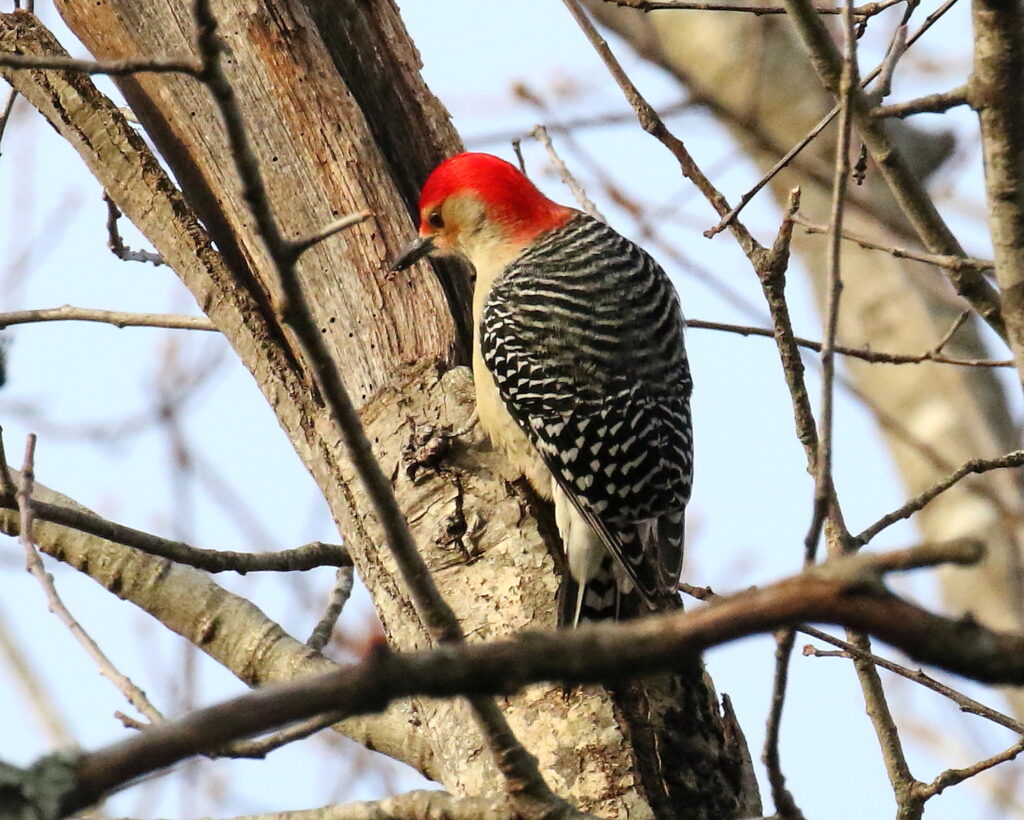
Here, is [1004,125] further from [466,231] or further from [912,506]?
[466,231]

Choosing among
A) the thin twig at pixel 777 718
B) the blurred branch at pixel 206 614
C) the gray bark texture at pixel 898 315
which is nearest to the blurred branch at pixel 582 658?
the thin twig at pixel 777 718

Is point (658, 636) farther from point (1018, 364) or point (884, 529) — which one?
point (884, 529)

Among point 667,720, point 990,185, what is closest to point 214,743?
point 990,185

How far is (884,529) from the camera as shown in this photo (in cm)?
295

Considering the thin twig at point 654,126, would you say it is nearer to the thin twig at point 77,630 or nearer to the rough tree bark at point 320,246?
the rough tree bark at point 320,246

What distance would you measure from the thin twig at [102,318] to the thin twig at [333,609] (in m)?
1.02

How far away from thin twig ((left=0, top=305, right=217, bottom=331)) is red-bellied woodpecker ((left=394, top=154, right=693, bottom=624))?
2.70 ft

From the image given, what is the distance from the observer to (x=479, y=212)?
214 inches

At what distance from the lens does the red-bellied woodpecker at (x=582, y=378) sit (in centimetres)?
424

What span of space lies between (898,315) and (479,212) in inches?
230

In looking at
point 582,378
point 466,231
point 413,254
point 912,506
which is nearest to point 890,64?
point 912,506

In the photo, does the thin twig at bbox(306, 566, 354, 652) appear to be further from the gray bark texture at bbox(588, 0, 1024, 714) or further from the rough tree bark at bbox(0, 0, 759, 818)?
the gray bark texture at bbox(588, 0, 1024, 714)

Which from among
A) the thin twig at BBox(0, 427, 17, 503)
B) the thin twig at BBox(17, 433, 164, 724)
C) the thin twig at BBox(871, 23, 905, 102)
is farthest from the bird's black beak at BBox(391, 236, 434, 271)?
the thin twig at BBox(871, 23, 905, 102)

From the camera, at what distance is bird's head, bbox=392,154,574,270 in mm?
5039
